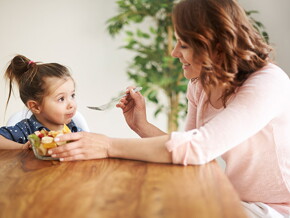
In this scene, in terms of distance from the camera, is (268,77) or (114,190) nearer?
(114,190)

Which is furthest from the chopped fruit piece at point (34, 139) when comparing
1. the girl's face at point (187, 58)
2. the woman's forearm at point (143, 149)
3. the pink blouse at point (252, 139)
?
the girl's face at point (187, 58)

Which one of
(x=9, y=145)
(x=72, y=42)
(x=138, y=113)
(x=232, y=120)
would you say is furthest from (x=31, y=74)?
(x=72, y=42)

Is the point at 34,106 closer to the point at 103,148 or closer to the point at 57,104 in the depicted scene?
the point at 57,104

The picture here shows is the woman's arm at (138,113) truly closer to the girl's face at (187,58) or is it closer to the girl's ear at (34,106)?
the girl's face at (187,58)

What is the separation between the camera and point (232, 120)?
119 cm

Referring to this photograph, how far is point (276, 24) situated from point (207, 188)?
2.24m

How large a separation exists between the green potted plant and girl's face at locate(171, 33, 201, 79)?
1.96 m

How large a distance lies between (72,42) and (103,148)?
9.15ft

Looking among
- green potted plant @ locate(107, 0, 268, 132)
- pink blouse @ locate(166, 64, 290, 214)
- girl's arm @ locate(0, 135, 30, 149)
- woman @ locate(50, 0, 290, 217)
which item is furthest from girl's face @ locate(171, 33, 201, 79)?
green potted plant @ locate(107, 0, 268, 132)

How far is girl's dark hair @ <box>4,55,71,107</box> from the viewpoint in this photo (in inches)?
72.4

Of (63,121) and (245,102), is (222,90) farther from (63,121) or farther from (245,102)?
(63,121)

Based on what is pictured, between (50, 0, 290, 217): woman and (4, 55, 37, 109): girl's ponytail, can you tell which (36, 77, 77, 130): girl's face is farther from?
(50, 0, 290, 217): woman

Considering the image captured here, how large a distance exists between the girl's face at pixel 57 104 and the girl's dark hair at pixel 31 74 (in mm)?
23

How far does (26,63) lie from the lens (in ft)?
6.09
